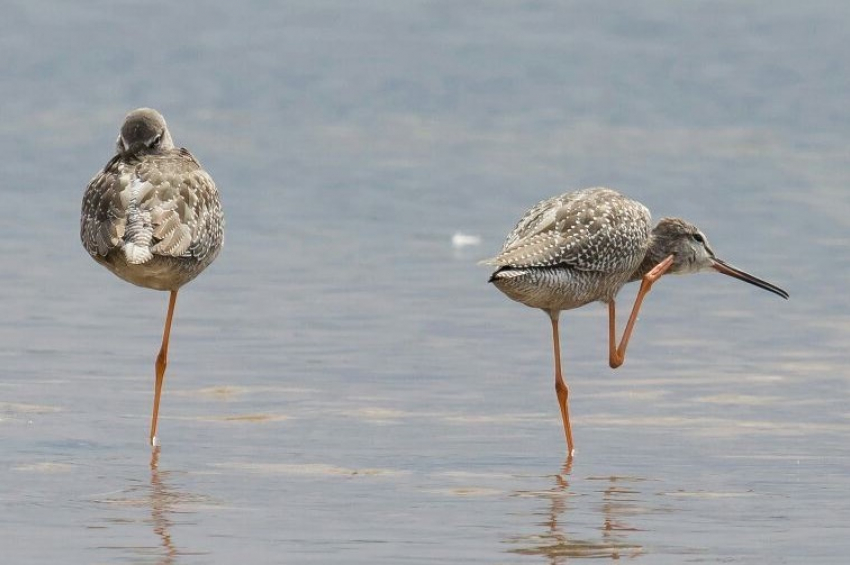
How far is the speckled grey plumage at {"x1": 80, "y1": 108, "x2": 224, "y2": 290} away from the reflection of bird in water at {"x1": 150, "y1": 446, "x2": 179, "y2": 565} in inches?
58.5

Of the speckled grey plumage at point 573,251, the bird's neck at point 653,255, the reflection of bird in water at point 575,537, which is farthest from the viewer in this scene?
the bird's neck at point 653,255

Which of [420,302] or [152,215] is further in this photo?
[420,302]

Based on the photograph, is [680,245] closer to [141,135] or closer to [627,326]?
[627,326]

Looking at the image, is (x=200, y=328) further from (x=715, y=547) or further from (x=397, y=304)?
(x=715, y=547)

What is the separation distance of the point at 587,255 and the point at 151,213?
276 centimetres

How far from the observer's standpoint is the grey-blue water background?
10.5 m

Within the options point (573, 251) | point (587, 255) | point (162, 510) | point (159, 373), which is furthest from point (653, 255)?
point (162, 510)

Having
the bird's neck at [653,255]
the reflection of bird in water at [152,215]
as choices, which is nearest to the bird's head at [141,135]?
the reflection of bird in water at [152,215]

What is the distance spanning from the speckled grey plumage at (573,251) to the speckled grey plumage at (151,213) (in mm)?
1862

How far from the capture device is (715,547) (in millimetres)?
9797

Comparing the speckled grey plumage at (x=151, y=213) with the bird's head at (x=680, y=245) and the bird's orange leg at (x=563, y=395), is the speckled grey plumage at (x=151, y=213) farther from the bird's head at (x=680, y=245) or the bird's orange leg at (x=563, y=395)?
the bird's head at (x=680, y=245)

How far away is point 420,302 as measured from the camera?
1794cm

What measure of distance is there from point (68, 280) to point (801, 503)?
9098mm

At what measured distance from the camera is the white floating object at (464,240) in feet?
70.3
